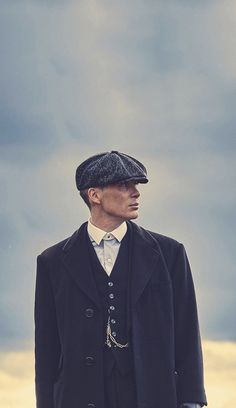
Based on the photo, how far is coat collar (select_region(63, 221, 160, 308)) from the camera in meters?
9.40

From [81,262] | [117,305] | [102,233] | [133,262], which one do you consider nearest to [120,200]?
[102,233]

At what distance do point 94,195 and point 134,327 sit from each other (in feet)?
3.75

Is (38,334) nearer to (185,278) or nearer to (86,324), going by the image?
(86,324)

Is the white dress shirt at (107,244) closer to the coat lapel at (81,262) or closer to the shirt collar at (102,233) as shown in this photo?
the shirt collar at (102,233)

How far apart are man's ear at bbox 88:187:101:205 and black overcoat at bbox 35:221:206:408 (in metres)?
0.40

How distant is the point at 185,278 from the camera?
963cm

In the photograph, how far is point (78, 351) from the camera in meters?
9.39

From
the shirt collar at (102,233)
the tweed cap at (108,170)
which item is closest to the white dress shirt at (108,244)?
the shirt collar at (102,233)

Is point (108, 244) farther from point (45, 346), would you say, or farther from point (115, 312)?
point (45, 346)

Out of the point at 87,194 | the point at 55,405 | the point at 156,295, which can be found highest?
the point at 87,194

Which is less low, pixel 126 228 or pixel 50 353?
pixel 126 228

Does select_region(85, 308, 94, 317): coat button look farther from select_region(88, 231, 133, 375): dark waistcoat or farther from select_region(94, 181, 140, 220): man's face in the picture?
select_region(94, 181, 140, 220): man's face

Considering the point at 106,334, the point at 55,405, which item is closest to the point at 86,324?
the point at 106,334

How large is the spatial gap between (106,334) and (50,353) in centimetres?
65
